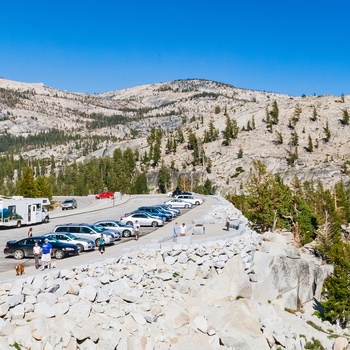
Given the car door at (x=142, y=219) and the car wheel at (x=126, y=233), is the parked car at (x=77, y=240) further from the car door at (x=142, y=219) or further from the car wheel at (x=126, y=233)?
the car door at (x=142, y=219)

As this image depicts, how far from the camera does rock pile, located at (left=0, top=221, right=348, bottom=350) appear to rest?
16.0m

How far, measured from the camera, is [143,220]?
147 feet

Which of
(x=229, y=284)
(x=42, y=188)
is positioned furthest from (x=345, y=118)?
(x=229, y=284)

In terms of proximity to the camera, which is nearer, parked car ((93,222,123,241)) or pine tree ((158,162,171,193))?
parked car ((93,222,123,241))

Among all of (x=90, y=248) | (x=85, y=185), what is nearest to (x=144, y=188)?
(x=85, y=185)

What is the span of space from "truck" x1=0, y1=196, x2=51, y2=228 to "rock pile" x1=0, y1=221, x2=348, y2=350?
78.1 ft

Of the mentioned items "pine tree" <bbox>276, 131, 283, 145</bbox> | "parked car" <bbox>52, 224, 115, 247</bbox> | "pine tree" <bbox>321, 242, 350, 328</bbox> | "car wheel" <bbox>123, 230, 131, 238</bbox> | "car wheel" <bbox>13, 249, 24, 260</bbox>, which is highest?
"pine tree" <bbox>276, 131, 283, 145</bbox>

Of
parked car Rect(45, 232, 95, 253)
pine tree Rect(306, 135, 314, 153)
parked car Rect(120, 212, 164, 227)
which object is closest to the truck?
parked car Rect(120, 212, 164, 227)

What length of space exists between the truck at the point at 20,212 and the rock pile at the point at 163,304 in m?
23.8

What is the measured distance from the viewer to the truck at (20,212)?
140 feet

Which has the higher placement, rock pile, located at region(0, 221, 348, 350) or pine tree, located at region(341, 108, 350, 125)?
pine tree, located at region(341, 108, 350, 125)

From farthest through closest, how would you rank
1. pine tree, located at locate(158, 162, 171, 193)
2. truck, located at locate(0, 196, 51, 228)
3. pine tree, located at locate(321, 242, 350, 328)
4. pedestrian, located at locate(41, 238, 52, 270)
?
1. pine tree, located at locate(158, 162, 171, 193)
2. truck, located at locate(0, 196, 51, 228)
3. pine tree, located at locate(321, 242, 350, 328)
4. pedestrian, located at locate(41, 238, 52, 270)

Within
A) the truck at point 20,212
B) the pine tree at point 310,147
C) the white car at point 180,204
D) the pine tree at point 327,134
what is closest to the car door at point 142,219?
the truck at point 20,212

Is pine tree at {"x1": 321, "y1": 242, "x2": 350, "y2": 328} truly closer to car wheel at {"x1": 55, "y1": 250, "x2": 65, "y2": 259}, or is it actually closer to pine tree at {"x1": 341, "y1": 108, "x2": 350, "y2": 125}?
car wheel at {"x1": 55, "y1": 250, "x2": 65, "y2": 259}
